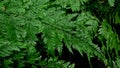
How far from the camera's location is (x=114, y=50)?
1.96 metres

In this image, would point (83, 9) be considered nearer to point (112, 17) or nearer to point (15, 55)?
point (112, 17)

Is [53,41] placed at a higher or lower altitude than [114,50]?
higher

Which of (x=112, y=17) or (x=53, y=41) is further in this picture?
(x=112, y=17)

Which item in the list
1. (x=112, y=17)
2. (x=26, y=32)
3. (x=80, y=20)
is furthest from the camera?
(x=112, y=17)

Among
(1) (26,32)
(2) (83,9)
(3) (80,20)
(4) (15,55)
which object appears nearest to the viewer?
(1) (26,32)

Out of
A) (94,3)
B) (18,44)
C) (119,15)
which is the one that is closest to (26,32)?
(18,44)

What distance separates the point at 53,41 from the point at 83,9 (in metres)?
0.66

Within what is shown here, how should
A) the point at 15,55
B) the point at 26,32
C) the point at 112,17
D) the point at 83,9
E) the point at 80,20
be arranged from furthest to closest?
1. the point at 112,17
2. the point at 83,9
3. the point at 80,20
4. the point at 15,55
5. the point at 26,32

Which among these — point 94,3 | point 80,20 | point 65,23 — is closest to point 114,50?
point 94,3

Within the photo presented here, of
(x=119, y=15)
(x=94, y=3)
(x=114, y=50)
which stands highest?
(x=94, y=3)

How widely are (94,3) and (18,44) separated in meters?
0.87

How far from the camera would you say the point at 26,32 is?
1.07 metres

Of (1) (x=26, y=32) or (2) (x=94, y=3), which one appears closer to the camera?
(1) (x=26, y=32)

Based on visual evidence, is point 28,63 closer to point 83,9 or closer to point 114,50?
point 83,9
